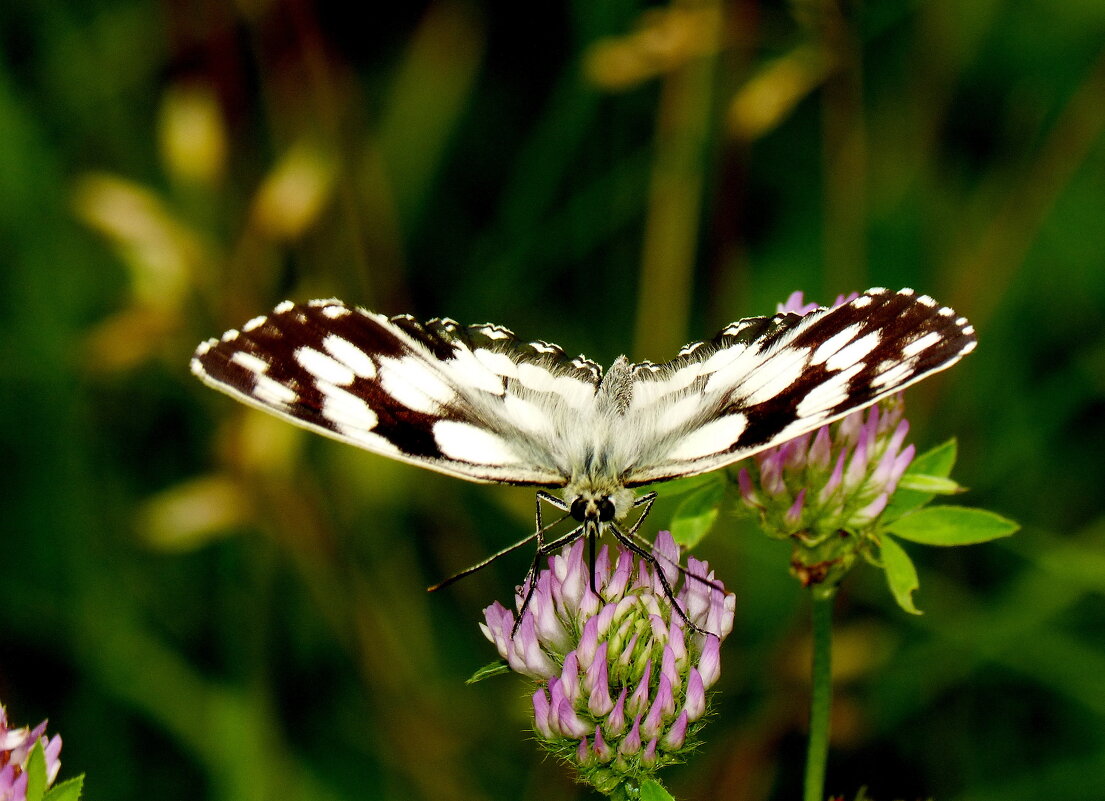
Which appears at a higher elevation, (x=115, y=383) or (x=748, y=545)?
(x=115, y=383)

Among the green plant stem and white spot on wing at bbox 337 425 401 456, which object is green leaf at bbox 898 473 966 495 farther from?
white spot on wing at bbox 337 425 401 456

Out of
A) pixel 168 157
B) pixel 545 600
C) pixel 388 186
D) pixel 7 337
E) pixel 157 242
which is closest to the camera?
pixel 545 600

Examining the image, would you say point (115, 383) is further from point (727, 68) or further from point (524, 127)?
point (727, 68)

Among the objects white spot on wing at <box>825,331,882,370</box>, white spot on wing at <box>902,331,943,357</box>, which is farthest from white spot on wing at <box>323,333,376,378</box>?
white spot on wing at <box>902,331,943,357</box>

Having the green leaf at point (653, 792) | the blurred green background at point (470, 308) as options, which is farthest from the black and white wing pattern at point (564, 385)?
the blurred green background at point (470, 308)

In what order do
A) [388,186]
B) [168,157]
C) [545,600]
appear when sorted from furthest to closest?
[388,186] → [168,157] → [545,600]

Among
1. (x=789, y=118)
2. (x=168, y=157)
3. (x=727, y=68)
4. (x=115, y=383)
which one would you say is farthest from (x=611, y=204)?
(x=115, y=383)

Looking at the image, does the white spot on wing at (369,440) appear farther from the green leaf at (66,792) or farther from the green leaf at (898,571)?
the green leaf at (898,571)
